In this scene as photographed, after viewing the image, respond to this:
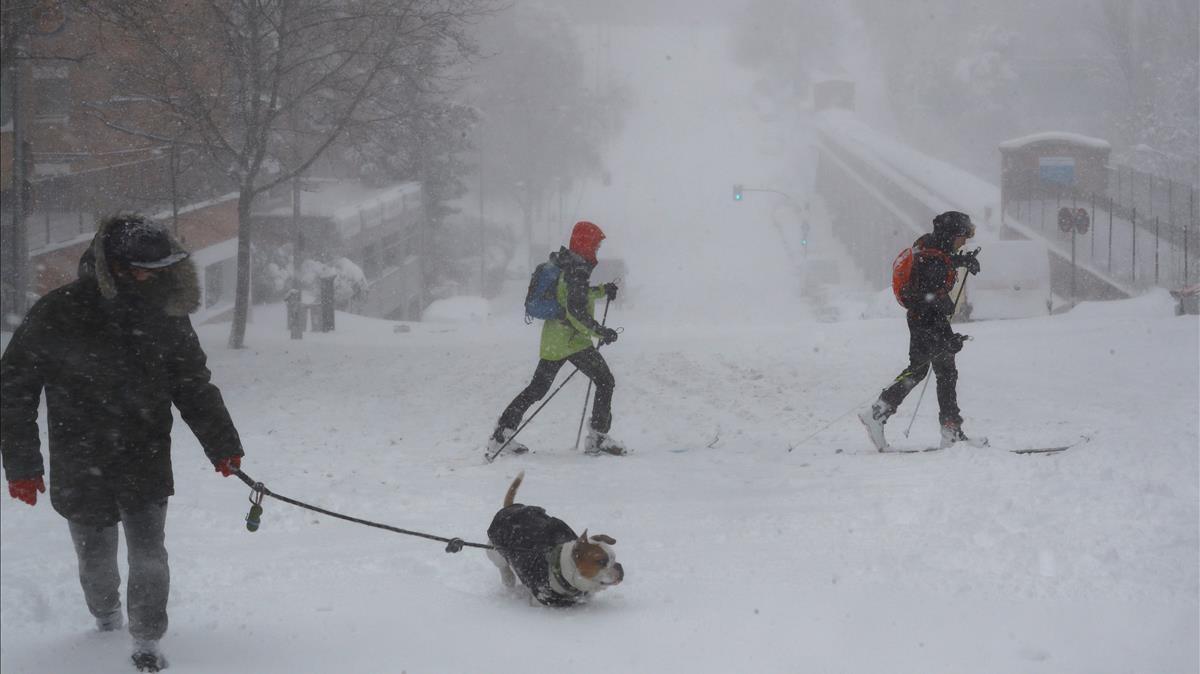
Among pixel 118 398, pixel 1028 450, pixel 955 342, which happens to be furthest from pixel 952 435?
pixel 118 398

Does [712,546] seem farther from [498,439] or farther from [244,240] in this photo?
[244,240]

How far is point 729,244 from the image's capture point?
22906 millimetres

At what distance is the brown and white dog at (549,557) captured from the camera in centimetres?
377

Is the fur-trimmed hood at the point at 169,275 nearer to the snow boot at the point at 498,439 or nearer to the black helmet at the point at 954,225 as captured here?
the snow boot at the point at 498,439

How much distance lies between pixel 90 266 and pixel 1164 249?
10.7 m

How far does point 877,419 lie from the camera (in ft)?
21.2

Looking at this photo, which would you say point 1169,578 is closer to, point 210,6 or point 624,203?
point 210,6

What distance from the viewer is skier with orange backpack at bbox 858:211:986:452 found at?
568cm

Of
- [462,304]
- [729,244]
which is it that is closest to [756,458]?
[462,304]

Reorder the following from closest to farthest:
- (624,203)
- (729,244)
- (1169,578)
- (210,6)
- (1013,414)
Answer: (1169,578) < (1013,414) < (210,6) < (624,203) < (729,244)

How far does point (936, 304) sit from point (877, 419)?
885mm

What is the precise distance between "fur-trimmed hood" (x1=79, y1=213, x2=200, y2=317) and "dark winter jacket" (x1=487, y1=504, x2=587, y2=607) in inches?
54.0

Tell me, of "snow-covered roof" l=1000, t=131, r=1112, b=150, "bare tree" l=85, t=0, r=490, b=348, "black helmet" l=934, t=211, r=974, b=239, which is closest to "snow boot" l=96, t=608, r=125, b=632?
"black helmet" l=934, t=211, r=974, b=239

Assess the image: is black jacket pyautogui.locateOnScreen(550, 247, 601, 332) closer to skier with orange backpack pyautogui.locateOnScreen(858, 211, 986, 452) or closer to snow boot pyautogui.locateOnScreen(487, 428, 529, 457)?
snow boot pyautogui.locateOnScreen(487, 428, 529, 457)
